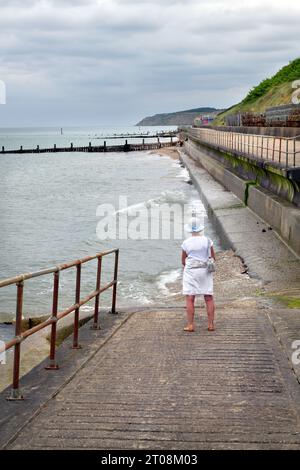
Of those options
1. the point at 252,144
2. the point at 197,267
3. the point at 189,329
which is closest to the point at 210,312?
the point at 189,329

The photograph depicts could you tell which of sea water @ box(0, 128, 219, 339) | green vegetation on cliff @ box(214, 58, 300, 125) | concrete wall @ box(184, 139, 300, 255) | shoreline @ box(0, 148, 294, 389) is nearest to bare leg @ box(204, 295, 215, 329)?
shoreline @ box(0, 148, 294, 389)

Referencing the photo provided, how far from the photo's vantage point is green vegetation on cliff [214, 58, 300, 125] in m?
71.8

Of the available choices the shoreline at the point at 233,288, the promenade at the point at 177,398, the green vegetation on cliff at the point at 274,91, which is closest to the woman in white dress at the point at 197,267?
the promenade at the point at 177,398

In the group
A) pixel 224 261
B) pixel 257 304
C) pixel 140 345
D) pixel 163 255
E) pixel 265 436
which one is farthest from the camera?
pixel 163 255

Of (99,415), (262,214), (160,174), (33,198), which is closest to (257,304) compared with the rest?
(99,415)

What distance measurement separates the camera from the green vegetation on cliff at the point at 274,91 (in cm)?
7184

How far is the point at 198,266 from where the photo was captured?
784cm

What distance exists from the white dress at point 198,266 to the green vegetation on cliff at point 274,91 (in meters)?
61.1

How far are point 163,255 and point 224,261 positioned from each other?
A: 13.8ft

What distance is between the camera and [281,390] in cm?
539

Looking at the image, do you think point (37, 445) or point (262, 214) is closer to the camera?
point (37, 445)

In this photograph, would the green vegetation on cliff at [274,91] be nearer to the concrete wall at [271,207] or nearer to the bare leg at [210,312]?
the concrete wall at [271,207]
